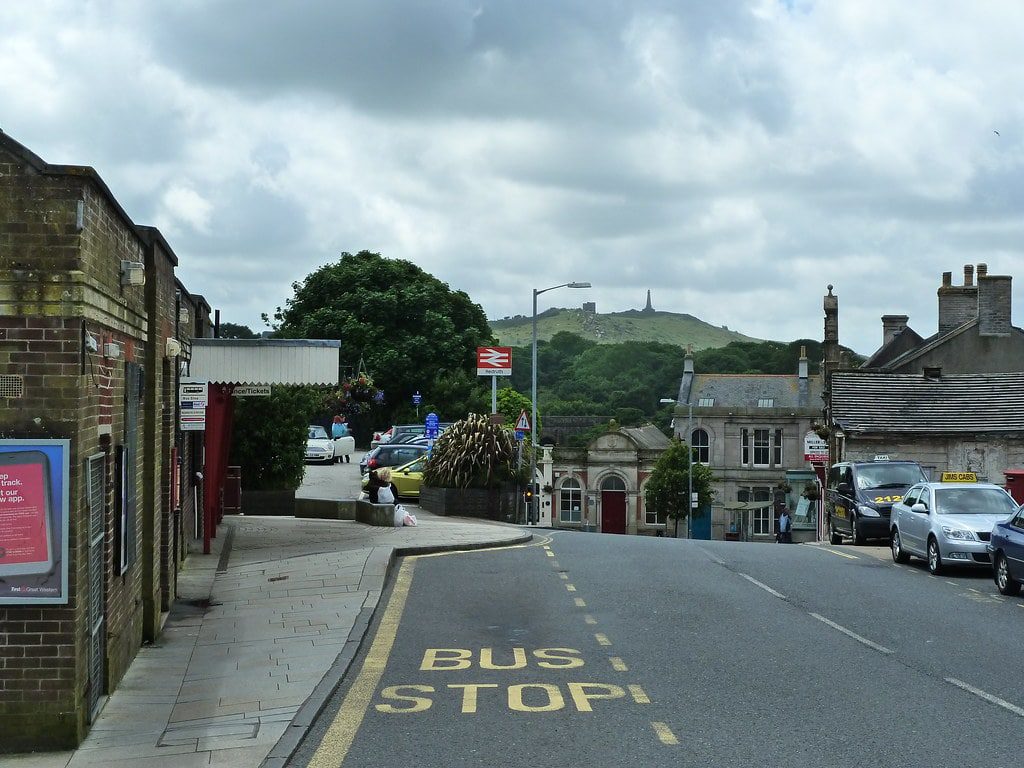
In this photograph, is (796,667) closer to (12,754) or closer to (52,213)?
(12,754)

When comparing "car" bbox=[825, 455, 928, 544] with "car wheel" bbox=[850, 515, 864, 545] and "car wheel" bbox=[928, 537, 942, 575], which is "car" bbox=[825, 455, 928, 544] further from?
"car wheel" bbox=[928, 537, 942, 575]

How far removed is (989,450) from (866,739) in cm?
3339

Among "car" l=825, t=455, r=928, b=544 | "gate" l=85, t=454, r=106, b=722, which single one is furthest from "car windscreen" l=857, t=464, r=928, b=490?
"gate" l=85, t=454, r=106, b=722

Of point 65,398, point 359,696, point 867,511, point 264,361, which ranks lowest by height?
point 359,696

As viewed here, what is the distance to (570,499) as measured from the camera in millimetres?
79812

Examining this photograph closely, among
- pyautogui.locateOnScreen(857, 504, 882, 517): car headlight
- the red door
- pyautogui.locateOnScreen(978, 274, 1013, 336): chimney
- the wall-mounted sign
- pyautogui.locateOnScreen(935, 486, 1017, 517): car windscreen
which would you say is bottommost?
the red door

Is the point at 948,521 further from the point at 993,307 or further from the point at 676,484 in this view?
the point at 676,484

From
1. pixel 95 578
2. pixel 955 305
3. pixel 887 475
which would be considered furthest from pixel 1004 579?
pixel 955 305

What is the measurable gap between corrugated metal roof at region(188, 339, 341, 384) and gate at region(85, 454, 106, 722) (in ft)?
34.4

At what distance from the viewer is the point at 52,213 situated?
937 centimetres

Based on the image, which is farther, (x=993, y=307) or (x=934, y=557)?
(x=993, y=307)

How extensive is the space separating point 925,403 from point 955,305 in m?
16.5

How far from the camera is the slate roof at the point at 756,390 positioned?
81.9 metres

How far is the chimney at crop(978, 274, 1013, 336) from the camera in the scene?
51469 mm
